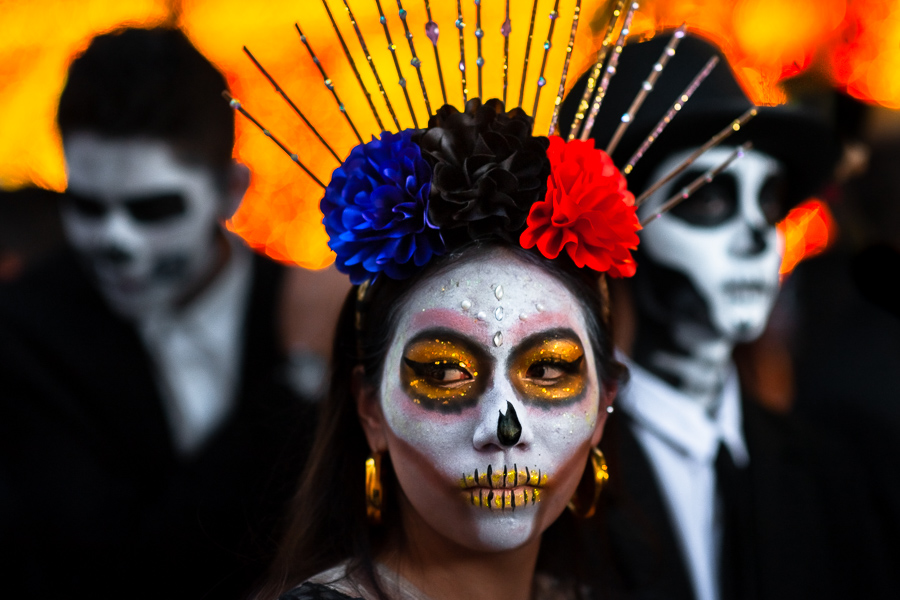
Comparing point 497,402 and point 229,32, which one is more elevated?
point 229,32

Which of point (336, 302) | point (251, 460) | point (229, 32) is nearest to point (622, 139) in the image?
point (336, 302)

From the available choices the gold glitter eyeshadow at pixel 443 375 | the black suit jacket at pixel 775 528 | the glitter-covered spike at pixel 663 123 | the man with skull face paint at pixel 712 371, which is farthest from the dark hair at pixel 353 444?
the man with skull face paint at pixel 712 371

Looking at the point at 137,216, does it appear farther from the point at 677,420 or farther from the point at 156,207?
the point at 677,420

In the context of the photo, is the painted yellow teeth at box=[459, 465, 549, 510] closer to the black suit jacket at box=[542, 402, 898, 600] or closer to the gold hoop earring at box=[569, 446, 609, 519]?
the gold hoop earring at box=[569, 446, 609, 519]

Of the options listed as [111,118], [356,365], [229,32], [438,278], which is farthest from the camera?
[229,32]

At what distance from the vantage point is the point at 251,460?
2.71 m

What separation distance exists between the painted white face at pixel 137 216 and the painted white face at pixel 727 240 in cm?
148

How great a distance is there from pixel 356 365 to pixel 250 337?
139cm

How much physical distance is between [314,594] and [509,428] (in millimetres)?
444

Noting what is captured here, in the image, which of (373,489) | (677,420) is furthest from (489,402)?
(677,420)

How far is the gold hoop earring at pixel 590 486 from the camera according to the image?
1.82 meters

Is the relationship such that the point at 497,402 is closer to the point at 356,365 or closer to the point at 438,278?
the point at 438,278

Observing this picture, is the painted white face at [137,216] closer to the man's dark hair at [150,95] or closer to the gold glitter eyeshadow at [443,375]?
the man's dark hair at [150,95]

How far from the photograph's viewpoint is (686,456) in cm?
281
